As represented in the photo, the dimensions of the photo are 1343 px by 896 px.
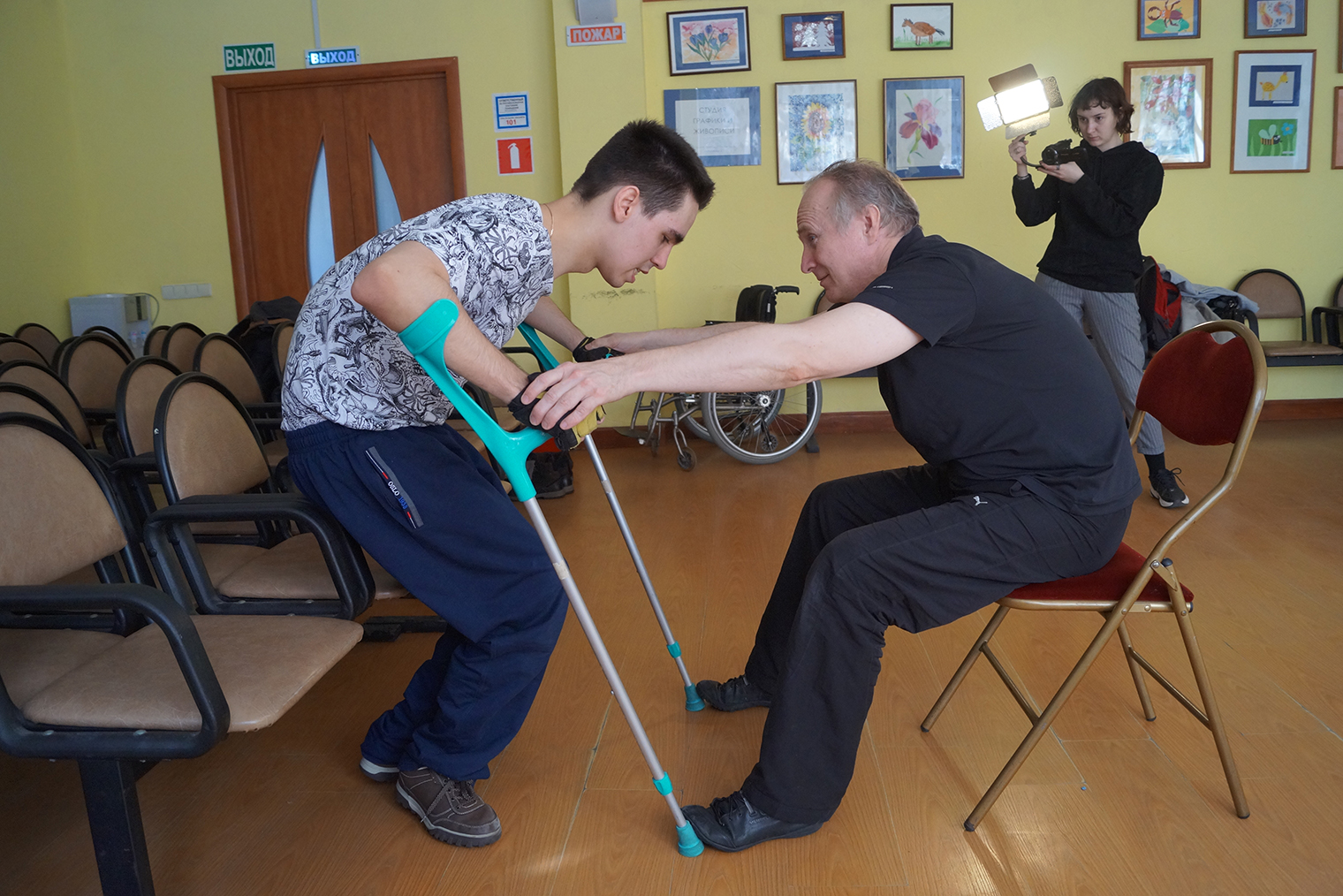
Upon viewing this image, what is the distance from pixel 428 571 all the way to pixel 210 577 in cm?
53

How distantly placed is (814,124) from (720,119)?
1.76ft

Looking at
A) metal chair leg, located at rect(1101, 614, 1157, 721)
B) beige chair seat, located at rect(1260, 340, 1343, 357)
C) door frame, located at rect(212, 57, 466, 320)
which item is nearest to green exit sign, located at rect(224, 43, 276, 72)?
door frame, located at rect(212, 57, 466, 320)

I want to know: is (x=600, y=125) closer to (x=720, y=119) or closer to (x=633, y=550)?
(x=720, y=119)

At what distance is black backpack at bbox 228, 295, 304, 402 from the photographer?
3.87 meters

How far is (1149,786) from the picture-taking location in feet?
5.90

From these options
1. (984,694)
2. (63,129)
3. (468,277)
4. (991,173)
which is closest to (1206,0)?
(991,173)

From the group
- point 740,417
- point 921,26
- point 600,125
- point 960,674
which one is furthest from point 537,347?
point 921,26

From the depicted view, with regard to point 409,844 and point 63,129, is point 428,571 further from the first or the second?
point 63,129

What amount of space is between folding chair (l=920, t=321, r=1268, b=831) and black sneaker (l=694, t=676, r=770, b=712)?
1.87 ft

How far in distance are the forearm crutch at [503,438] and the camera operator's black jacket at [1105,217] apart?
3.03m

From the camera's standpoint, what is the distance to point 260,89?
17.9ft

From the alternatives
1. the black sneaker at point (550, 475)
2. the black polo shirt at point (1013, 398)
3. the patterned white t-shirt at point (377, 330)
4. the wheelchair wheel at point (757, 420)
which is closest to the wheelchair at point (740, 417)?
the wheelchair wheel at point (757, 420)

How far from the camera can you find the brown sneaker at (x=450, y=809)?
1692 mm

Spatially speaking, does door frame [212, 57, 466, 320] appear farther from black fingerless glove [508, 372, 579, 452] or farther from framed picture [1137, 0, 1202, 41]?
black fingerless glove [508, 372, 579, 452]
